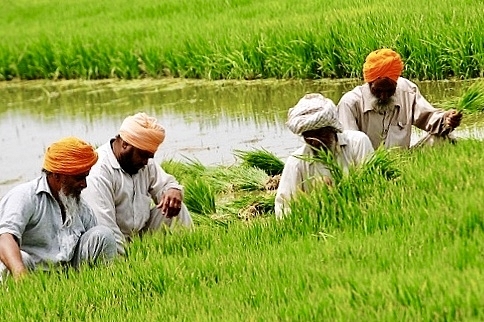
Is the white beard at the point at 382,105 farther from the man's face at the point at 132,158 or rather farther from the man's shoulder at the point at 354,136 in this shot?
the man's face at the point at 132,158

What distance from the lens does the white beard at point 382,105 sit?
6410 mm

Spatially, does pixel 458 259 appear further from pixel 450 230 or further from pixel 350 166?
pixel 350 166

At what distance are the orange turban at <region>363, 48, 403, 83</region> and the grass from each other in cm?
105

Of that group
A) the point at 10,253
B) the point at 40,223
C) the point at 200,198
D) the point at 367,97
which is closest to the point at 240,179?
the point at 200,198

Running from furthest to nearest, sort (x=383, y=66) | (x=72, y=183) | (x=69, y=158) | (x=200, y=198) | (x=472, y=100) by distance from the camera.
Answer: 1. (x=472, y=100)
2. (x=200, y=198)
3. (x=383, y=66)
4. (x=72, y=183)
5. (x=69, y=158)

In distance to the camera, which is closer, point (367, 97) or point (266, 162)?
point (367, 97)

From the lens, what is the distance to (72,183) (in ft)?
16.2

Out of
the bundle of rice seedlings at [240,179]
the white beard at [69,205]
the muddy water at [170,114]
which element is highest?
the white beard at [69,205]

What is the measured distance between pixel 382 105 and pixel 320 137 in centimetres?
115

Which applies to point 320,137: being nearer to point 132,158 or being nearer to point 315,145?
point 315,145

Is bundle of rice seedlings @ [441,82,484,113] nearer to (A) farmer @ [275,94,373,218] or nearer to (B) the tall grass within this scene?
(B) the tall grass

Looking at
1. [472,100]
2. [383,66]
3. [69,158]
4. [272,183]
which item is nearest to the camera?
[69,158]

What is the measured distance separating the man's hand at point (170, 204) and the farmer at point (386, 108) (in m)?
1.37

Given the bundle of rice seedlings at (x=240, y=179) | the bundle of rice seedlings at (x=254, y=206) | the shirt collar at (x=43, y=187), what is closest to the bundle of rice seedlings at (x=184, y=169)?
the bundle of rice seedlings at (x=240, y=179)
